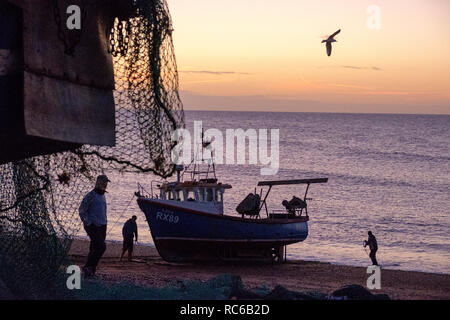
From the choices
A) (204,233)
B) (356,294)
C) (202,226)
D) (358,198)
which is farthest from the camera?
(358,198)

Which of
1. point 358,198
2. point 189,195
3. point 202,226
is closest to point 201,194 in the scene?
point 189,195

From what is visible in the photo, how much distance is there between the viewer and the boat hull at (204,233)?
64.1 ft

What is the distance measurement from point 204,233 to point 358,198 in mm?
32515

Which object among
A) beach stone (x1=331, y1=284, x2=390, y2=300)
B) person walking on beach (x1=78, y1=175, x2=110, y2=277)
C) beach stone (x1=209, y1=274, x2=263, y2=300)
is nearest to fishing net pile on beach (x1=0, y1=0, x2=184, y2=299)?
beach stone (x1=209, y1=274, x2=263, y2=300)

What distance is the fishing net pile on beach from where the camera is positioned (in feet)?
23.5

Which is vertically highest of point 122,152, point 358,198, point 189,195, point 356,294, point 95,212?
point 122,152

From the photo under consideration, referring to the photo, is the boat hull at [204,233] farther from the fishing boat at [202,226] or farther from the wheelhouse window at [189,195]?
the wheelhouse window at [189,195]

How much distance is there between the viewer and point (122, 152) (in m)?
7.44

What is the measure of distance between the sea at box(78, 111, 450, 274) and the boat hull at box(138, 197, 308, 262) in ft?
6.31

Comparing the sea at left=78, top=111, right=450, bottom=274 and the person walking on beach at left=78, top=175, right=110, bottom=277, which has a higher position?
the person walking on beach at left=78, top=175, right=110, bottom=277

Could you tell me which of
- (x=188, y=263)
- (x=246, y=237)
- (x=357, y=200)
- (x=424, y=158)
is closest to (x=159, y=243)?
(x=188, y=263)

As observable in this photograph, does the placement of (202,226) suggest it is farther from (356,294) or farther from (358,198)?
(358,198)

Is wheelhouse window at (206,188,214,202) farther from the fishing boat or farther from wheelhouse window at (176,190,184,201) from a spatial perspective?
wheelhouse window at (176,190,184,201)
